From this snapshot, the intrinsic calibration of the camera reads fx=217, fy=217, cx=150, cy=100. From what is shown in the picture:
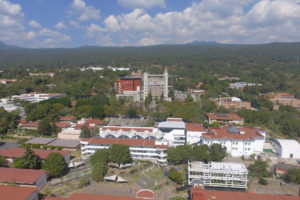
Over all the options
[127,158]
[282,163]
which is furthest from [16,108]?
[282,163]

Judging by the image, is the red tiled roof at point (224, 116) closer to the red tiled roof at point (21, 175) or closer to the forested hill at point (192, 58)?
the red tiled roof at point (21, 175)

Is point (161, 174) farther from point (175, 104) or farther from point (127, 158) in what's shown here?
point (175, 104)

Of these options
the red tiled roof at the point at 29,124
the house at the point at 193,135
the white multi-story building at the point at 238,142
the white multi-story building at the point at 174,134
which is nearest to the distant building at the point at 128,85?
the red tiled roof at the point at 29,124

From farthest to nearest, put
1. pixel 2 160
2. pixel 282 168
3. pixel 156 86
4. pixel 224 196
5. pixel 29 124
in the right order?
pixel 156 86, pixel 29 124, pixel 282 168, pixel 2 160, pixel 224 196

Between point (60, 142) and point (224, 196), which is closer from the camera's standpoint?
point (224, 196)

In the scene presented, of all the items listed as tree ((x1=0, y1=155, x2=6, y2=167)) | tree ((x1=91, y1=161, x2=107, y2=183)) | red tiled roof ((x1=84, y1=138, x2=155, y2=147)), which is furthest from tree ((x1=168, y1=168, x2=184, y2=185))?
tree ((x1=0, y1=155, x2=6, y2=167))

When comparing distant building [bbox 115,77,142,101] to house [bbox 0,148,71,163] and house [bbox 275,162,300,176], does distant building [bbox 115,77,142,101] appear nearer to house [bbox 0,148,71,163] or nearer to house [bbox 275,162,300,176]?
house [bbox 0,148,71,163]

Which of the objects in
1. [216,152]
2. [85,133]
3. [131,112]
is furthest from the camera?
[131,112]

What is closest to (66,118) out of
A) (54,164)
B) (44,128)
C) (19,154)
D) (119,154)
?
(44,128)

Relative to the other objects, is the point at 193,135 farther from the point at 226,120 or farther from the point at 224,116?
the point at 224,116

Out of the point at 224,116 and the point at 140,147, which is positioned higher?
the point at 224,116
